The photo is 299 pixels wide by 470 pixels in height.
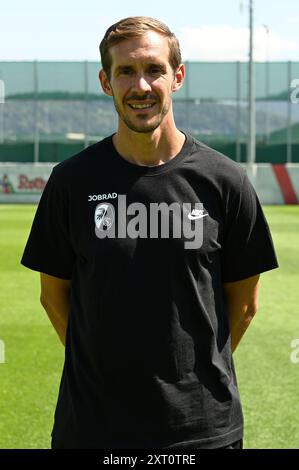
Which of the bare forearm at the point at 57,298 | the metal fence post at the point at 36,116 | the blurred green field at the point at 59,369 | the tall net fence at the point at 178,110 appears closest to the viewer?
the bare forearm at the point at 57,298

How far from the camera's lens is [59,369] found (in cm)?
783

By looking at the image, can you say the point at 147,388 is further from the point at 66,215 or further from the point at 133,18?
the point at 133,18

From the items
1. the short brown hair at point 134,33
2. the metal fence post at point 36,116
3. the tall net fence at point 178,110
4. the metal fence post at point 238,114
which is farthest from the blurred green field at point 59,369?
the metal fence post at point 36,116

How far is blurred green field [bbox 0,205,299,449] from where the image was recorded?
609cm

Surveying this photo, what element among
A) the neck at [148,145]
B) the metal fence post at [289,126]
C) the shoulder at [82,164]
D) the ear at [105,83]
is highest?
the ear at [105,83]

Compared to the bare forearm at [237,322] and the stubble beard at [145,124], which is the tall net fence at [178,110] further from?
the stubble beard at [145,124]

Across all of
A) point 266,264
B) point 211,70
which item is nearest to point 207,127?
point 211,70

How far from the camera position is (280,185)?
34.5 metres

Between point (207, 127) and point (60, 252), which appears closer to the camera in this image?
point (60, 252)

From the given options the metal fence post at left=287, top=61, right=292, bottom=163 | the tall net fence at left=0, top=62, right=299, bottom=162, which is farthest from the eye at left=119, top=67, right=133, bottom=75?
the metal fence post at left=287, top=61, right=292, bottom=163

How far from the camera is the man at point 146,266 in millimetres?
3010

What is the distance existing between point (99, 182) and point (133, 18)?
1.88ft
